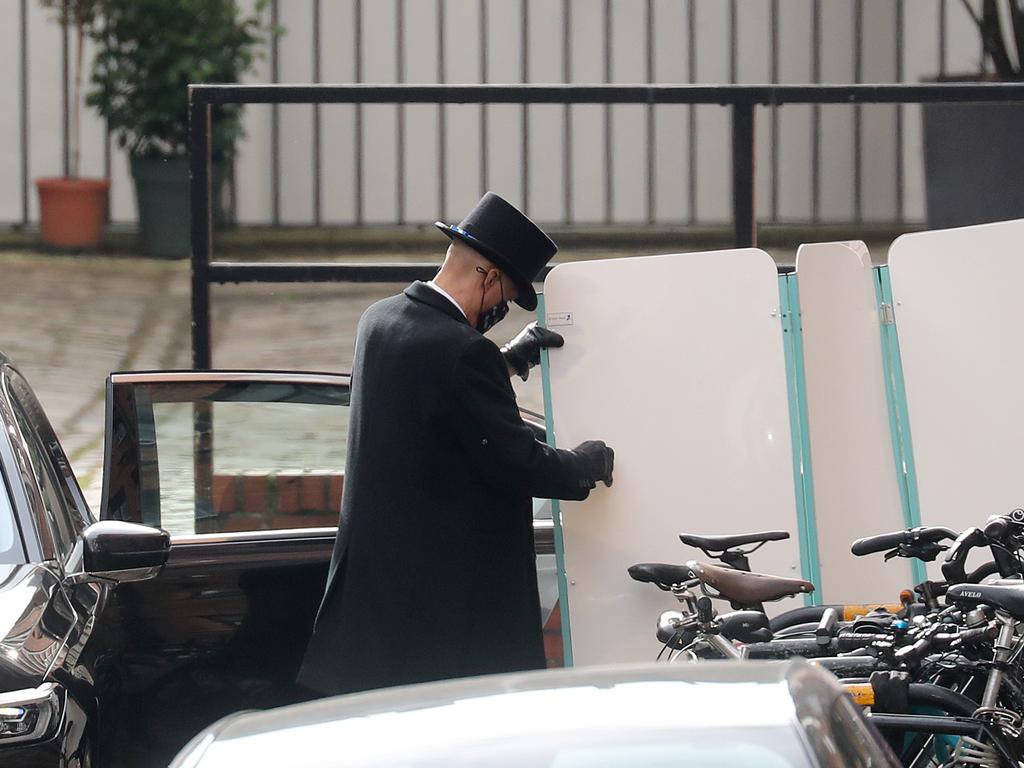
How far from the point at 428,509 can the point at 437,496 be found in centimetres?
4

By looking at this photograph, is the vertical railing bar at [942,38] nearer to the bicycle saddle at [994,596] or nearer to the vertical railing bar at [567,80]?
the vertical railing bar at [567,80]

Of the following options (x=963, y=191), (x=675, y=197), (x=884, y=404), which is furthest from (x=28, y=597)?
(x=675, y=197)

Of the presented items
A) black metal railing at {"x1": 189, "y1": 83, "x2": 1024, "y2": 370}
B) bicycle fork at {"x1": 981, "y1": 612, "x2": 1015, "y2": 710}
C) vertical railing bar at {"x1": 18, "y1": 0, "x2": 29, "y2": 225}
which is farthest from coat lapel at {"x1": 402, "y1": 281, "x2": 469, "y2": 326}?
vertical railing bar at {"x1": 18, "y1": 0, "x2": 29, "y2": 225}

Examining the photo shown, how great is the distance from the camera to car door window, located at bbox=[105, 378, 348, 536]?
15.5 ft

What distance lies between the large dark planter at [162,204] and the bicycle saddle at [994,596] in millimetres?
10731

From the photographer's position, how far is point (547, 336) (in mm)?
4320

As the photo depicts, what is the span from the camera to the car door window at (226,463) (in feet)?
15.5

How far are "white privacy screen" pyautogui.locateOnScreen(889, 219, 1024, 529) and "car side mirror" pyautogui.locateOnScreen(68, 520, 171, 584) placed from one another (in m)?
2.11

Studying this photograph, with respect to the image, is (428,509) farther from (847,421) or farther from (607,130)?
(607,130)

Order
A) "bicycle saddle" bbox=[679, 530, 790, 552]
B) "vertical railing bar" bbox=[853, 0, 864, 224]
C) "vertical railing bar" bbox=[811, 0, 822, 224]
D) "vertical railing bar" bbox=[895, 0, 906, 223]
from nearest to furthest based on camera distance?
"bicycle saddle" bbox=[679, 530, 790, 552], "vertical railing bar" bbox=[895, 0, 906, 223], "vertical railing bar" bbox=[853, 0, 864, 224], "vertical railing bar" bbox=[811, 0, 822, 224]

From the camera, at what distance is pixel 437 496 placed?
3.83 meters

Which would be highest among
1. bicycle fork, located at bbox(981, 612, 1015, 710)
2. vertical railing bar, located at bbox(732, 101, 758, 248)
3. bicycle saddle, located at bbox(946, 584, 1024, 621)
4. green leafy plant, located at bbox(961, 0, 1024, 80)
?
green leafy plant, located at bbox(961, 0, 1024, 80)

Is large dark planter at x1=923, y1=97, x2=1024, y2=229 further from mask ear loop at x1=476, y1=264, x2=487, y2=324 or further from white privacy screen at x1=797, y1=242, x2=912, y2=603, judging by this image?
mask ear loop at x1=476, y1=264, x2=487, y2=324

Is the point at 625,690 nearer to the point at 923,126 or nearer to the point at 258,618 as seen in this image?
the point at 258,618
